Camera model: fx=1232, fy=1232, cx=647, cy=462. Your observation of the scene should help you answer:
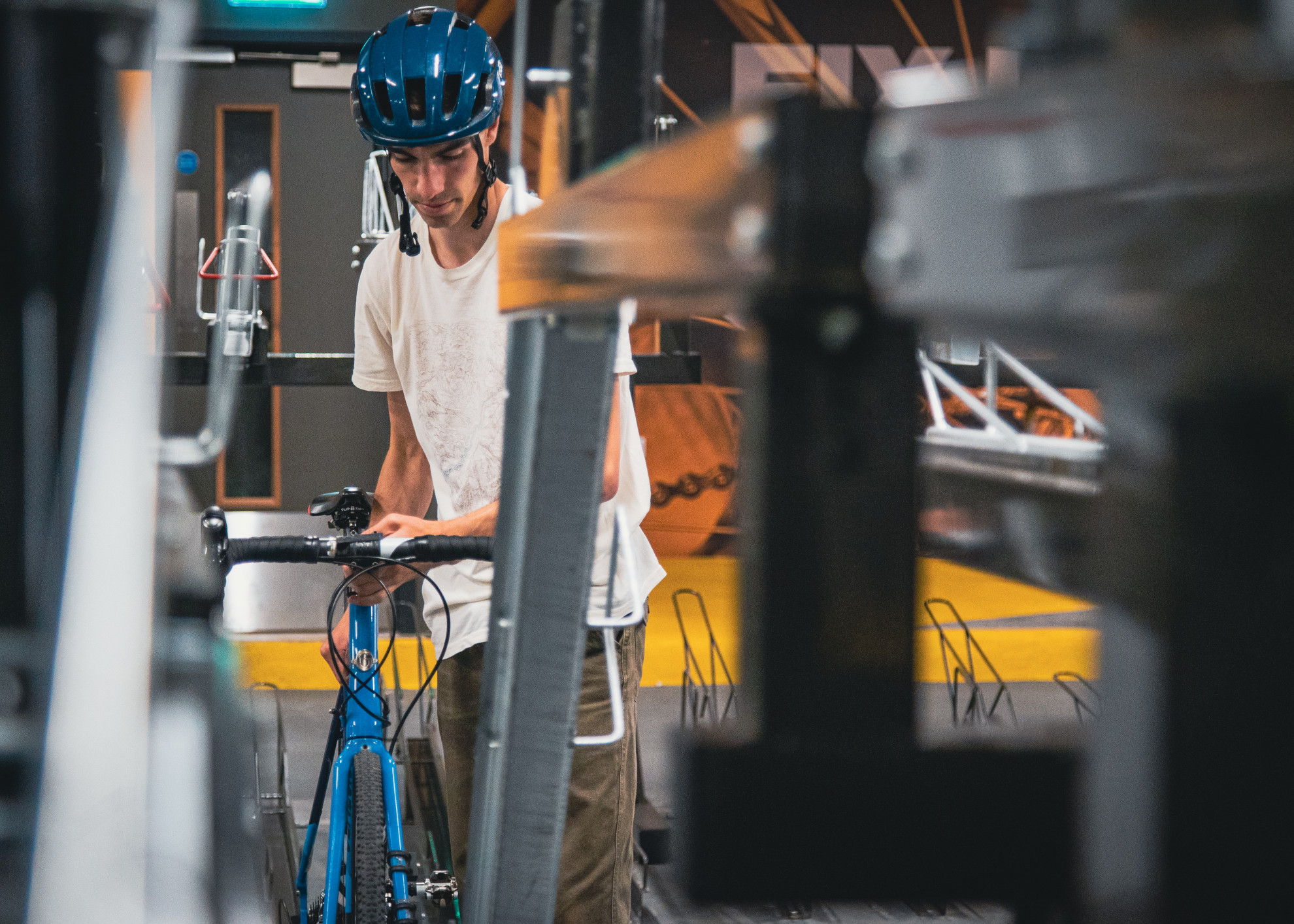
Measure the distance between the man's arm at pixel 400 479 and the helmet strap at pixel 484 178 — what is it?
341 millimetres

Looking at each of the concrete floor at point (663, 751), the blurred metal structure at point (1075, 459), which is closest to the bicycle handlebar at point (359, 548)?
the concrete floor at point (663, 751)

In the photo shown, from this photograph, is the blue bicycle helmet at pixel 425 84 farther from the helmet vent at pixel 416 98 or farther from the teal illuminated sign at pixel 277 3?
the teal illuminated sign at pixel 277 3

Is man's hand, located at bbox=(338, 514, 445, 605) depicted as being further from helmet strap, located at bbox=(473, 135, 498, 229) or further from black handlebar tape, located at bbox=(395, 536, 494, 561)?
helmet strap, located at bbox=(473, 135, 498, 229)

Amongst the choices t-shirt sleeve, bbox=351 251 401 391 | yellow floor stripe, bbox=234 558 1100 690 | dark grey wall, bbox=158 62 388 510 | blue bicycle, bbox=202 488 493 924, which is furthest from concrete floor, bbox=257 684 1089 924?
dark grey wall, bbox=158 62 388 510

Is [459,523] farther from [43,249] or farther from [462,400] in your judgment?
[43,249]

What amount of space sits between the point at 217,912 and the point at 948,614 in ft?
18.1

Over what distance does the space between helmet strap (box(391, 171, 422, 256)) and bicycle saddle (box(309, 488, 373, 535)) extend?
377mm

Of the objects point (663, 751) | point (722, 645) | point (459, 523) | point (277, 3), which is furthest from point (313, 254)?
point (459, 523)

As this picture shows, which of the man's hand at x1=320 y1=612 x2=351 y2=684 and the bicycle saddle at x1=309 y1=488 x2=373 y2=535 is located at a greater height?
the bicycle saddle at x1=309 y1=488 x2=373 y2=535

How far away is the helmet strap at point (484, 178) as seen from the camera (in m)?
1.71

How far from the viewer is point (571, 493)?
36.5 inches

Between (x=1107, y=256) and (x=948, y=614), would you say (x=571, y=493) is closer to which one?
(x=1107, y=256)

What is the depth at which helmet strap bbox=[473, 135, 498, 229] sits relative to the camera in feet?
5.60

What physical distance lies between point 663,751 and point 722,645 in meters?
0.93
